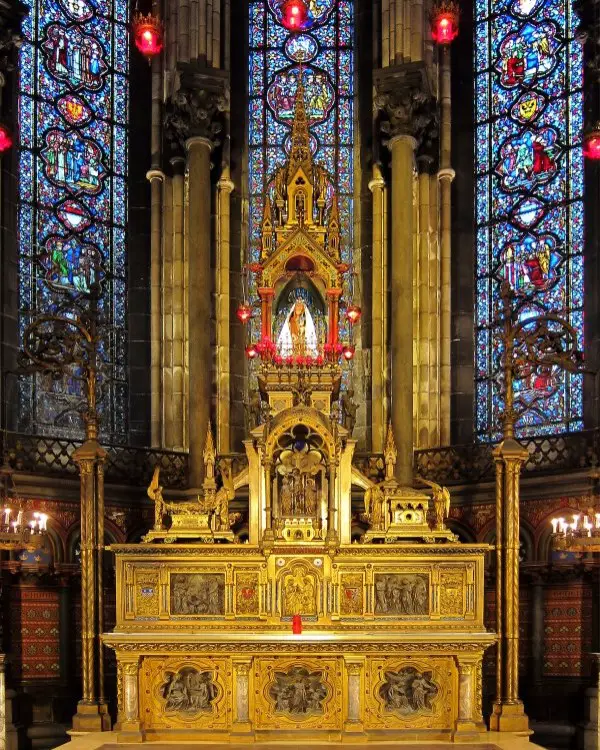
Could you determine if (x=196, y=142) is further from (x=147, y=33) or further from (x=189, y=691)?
(x=189, y=691)

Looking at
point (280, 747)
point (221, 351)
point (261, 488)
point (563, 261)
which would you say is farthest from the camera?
point (221, 351)

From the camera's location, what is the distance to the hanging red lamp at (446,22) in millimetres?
18062

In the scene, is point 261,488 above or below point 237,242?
below

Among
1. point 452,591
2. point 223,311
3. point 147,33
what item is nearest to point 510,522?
point 452,591

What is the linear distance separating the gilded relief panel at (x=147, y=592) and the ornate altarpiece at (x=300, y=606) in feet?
0.06

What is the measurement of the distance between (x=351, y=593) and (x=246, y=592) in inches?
51.4

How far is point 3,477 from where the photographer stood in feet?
52.9

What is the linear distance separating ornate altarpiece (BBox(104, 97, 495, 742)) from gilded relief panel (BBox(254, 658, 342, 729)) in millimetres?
17

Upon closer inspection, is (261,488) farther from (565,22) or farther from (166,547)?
(565,22)

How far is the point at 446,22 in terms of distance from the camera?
18047 millimetres

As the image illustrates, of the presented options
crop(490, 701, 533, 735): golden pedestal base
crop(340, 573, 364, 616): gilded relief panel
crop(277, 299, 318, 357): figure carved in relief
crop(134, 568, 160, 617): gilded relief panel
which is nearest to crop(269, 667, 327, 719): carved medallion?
crop(340, 573, 364, 616): gilded relief panel

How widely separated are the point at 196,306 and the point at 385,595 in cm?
619

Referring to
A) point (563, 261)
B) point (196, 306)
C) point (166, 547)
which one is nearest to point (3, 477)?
point (166, 547)

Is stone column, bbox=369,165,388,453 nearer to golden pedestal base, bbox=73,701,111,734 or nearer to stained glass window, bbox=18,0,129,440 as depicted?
stained glass window, bbox=18,0,129,440
